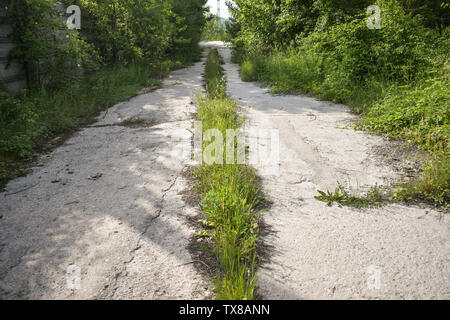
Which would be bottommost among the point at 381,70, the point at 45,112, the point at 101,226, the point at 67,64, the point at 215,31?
the point at 101,226

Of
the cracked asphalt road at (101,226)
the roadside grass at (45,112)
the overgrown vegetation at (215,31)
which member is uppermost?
the overgrown vegetation at (215,31)

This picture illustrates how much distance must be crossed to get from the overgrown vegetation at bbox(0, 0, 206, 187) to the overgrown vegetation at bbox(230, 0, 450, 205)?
3.27 metres

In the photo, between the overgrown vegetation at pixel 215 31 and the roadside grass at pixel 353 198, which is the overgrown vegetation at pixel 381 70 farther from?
the overgrown vegetation at pixel 215 31

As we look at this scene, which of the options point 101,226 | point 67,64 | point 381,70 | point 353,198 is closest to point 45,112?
point 67,64

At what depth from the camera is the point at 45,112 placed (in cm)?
452

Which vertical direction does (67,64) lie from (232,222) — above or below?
above

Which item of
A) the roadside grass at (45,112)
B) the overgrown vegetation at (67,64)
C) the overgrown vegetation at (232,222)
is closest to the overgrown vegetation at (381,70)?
the overgrown vegetation at (232,222)

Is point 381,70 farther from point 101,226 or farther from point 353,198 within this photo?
point 101,226

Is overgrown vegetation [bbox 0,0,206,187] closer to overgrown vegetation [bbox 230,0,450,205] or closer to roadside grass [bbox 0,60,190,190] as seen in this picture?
roadside grass [bbox 0,60,190,190]

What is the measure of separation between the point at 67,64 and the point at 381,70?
621cm

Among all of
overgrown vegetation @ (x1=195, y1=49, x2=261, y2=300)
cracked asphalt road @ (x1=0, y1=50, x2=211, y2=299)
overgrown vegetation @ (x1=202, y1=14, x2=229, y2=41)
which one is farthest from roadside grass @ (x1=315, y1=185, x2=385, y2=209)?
overgrown vegetation @ (x1=202, y1=14, x2=229, y2=41)

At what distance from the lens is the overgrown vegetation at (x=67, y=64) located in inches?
157

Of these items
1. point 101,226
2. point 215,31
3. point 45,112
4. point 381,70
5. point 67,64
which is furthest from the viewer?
point 215,31

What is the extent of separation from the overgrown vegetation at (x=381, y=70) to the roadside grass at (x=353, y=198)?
0.19 metres
